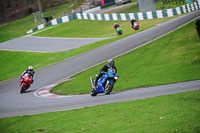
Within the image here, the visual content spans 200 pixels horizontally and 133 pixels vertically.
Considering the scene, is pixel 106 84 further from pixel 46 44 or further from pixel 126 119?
pixel 46 44

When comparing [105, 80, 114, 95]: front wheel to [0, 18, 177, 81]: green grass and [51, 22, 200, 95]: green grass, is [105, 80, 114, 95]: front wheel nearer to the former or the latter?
[51, 22, 200, 95]: green grass

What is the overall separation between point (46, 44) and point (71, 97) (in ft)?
84.3

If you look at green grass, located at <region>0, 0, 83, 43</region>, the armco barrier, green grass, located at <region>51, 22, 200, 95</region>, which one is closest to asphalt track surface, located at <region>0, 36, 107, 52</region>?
green grass, located at <region>0, 0, 83, 43</region>

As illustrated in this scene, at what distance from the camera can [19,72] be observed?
102 feet

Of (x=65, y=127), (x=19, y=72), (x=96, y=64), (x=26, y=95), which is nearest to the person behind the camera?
(x=65, y=127)

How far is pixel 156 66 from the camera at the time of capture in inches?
776

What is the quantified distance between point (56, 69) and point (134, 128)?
1904 centimetres

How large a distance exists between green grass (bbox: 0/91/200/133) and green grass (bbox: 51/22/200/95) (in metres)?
4.10

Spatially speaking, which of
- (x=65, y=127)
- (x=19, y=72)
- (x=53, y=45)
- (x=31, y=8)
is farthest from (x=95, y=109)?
(x=31, y=8)

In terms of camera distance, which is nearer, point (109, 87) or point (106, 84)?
point (109, 87)

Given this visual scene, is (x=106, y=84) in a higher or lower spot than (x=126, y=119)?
lower

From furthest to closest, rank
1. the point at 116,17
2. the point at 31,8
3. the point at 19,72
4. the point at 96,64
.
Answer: the point at 31,8
the point at 116,17
the point at 19,72
the point at 96,64

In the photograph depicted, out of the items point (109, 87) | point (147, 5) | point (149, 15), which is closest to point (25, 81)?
point (109, 87)

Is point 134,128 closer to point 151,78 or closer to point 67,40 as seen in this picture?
point 151,78
